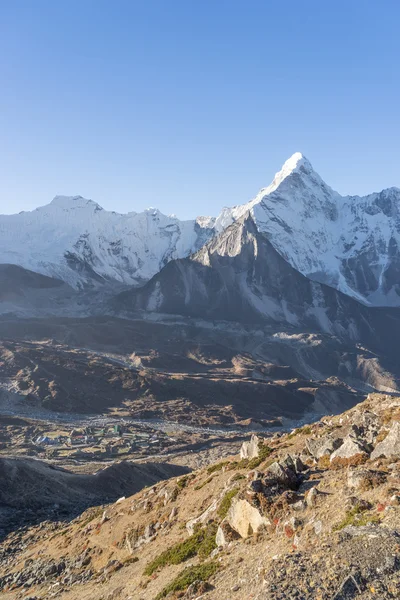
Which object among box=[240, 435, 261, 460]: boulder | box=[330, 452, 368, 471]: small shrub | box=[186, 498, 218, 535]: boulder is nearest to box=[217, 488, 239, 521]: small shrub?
box=[186, 498, 218, 535]: boulder

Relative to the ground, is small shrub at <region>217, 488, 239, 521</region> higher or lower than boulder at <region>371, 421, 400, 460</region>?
lower

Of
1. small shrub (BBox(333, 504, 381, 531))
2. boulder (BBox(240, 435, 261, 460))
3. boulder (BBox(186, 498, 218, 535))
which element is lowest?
boulder (BBox(186, 498, 218, 535))

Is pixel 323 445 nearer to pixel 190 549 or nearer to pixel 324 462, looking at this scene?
pixel 324 462

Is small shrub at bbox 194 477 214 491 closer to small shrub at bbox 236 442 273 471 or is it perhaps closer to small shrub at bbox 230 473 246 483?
small shrub at bbox 236 442 273 471

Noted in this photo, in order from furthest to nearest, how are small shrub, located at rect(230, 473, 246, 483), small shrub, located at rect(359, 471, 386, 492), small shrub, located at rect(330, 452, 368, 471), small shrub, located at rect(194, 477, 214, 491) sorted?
small shrub, located at rect(194, 477, 214, 491) < small shrub, located at rect(230, 473, 246, 483) < small shrub, located at rect(330, 452, 368, 471) < small shrub, located at rect(359, 471, 386, 492)

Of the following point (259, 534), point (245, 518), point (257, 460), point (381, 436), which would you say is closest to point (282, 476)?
point (245, 518)

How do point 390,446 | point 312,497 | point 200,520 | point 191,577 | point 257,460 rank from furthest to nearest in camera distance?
point 257,460 → point 200,520 → point 390,446 → point 312,497 → point 191,577

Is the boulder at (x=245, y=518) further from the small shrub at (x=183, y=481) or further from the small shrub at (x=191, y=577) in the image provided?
the small shrub at (x=183, y=481)

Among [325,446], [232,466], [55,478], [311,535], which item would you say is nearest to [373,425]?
[325,446]
